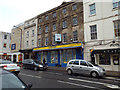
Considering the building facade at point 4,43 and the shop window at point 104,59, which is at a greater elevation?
the building facade at point 4,43

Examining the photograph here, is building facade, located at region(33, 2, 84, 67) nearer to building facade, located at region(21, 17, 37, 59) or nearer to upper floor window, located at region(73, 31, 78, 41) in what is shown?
upper floor window, located at region(73, 31, 78, 41)

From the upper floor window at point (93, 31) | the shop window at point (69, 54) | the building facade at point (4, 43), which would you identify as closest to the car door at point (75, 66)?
the upper floor window at point (93, 31)

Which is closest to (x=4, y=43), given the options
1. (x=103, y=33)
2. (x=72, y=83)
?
(x=103, y=33)

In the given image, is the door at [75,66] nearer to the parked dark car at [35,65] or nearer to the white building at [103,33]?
the white building at [103,33]

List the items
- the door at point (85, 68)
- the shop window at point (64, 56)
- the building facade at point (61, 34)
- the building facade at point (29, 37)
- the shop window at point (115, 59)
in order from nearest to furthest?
1. the door at point (85, 68)
2. the shop window at point (115, 59)
3. the building facade at point (61, 34)
4. the shop window at point (64, 56)
5. the building facade at point (29, 37)

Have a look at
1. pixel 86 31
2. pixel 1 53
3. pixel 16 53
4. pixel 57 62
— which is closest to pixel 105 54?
pixel 86 31

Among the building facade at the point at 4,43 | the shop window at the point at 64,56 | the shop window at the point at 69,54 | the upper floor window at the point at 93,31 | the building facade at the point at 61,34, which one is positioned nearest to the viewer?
the upper floor window at the point at 93,31

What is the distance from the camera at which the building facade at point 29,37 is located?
2706 centimetres

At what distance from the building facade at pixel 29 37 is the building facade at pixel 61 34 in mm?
1608

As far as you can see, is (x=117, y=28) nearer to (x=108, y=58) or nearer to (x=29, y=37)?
(x=108, y=58)

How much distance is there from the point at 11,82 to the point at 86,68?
8.36m

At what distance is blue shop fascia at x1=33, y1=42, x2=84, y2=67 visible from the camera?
1797 centimetres

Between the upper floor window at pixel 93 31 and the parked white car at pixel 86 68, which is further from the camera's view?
the upper floor window at pixel 93 31

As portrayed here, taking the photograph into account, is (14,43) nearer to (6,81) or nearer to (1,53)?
(1,53)
